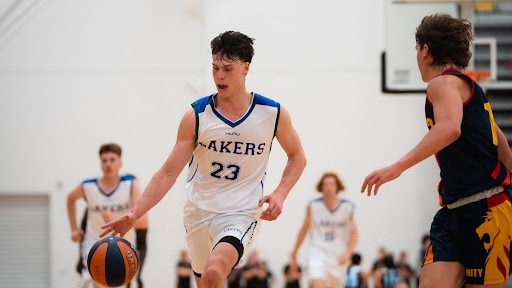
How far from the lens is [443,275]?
5195 mm

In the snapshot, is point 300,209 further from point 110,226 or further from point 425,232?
point 110,226

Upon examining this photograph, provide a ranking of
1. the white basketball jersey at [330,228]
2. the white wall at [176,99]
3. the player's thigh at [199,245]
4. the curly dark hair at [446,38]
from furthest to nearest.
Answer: the white wall at [176,99] < the white basketball jersey at [330,228] < the player's thigh at [199,245] < the curly dark hair at [446,38]

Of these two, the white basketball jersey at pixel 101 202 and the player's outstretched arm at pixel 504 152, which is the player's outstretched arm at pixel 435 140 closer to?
the player's outstretched arm at pixel 504 152

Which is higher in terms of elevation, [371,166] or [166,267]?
[371,166]

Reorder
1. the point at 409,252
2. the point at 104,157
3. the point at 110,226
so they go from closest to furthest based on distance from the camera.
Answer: the point at 110,226 → the point at 104,157 → the point at 409,252

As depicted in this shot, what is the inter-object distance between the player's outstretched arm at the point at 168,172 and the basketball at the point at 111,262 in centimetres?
11

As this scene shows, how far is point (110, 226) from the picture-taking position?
6.05 m

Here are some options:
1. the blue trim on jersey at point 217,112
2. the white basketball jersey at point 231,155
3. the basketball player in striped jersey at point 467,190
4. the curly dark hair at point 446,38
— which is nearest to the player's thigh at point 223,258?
the white basketball jersey at point 231,155

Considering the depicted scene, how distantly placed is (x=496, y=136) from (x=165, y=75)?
1357 centimetres

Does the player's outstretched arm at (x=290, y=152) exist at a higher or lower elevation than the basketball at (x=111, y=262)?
higher

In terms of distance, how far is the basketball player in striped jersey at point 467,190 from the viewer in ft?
17.1

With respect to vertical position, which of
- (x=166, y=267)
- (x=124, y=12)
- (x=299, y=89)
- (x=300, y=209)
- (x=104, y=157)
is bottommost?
(x=166, y=267)

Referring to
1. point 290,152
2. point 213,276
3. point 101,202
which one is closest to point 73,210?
point 101,202

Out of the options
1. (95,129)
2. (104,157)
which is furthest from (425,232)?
(104,157)
